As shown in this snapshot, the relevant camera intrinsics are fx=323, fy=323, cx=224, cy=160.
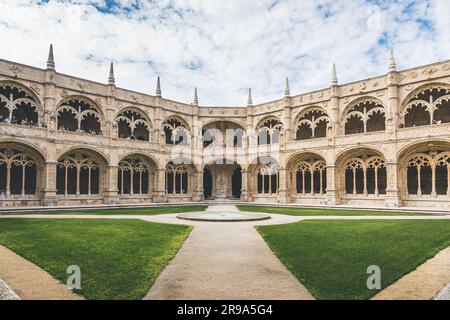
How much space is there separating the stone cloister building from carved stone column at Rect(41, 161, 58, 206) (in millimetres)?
71

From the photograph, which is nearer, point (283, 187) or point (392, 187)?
point (392, 187)

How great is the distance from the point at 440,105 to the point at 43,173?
95.4 feet

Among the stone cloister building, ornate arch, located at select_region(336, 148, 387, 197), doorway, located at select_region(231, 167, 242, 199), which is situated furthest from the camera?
doorway, located at select_region(231, 167, 242, 199)

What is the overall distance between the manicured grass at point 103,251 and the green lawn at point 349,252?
269 centimetres

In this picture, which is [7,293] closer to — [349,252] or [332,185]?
[349,252]

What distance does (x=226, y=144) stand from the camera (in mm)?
34500

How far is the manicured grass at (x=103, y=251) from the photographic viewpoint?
514 cm

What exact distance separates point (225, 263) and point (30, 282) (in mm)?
3517

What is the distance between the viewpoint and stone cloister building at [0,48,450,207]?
74.1ft

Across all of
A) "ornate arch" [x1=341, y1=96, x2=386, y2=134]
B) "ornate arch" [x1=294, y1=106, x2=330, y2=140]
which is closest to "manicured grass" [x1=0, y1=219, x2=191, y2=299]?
"ornate arch" [x1=341, y1=96, x2=386, y2=134]

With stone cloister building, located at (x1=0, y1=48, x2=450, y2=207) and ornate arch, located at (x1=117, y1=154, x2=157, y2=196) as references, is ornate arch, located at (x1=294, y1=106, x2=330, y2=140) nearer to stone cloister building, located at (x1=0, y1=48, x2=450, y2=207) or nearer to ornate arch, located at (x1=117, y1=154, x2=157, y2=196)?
stone cloister building, located at (x1=0, y1=48, x2=450, y2=207)

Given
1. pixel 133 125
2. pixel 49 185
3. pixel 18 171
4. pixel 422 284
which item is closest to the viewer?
pixel 422 284

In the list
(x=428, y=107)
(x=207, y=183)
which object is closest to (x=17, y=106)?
(x=207, y=183)
